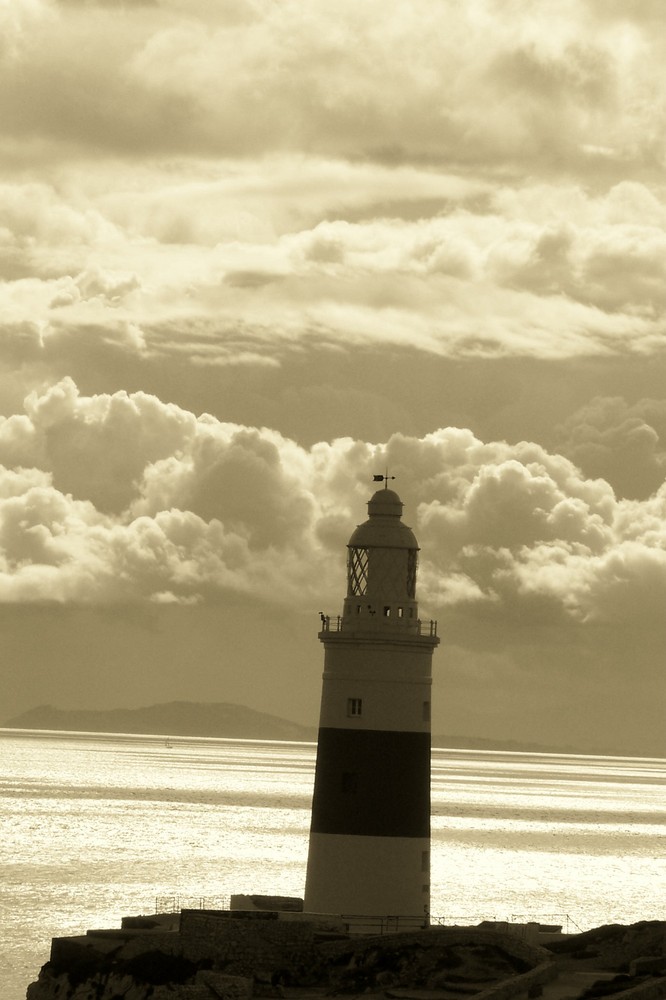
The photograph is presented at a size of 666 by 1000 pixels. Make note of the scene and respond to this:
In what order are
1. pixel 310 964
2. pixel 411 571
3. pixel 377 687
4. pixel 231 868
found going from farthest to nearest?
pixel 231 868
pixel 411 571
pixel 377 687
pixel 310 964

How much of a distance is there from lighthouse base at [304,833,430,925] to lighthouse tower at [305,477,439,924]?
19mm

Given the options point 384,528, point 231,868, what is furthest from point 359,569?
point 231,868

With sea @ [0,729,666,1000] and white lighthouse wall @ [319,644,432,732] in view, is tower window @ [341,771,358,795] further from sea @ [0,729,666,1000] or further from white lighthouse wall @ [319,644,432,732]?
sea @ [0,729,666,1000]

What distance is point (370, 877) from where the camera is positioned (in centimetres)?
3591

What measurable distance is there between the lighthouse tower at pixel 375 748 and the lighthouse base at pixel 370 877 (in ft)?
0.06

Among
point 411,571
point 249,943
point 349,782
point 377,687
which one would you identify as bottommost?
point 249,943

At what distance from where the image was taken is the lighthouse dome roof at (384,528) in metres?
37.1

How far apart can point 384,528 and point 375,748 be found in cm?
433

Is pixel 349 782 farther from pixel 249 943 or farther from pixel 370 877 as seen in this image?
pixel 249 943

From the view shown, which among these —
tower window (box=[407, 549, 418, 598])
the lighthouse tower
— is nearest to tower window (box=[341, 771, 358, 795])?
the lighthouse tower

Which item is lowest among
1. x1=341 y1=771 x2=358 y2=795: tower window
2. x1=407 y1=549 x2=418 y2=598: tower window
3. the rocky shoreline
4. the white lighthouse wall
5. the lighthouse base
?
the rocky shoreline

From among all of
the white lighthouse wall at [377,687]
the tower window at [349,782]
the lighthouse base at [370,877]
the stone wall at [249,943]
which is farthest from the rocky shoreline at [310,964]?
the white lighthouse wall at [377,687]

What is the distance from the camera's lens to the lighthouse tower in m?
36.0

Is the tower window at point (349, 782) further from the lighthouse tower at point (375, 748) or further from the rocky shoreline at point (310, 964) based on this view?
the rocky shoreline at point (310, 964)
